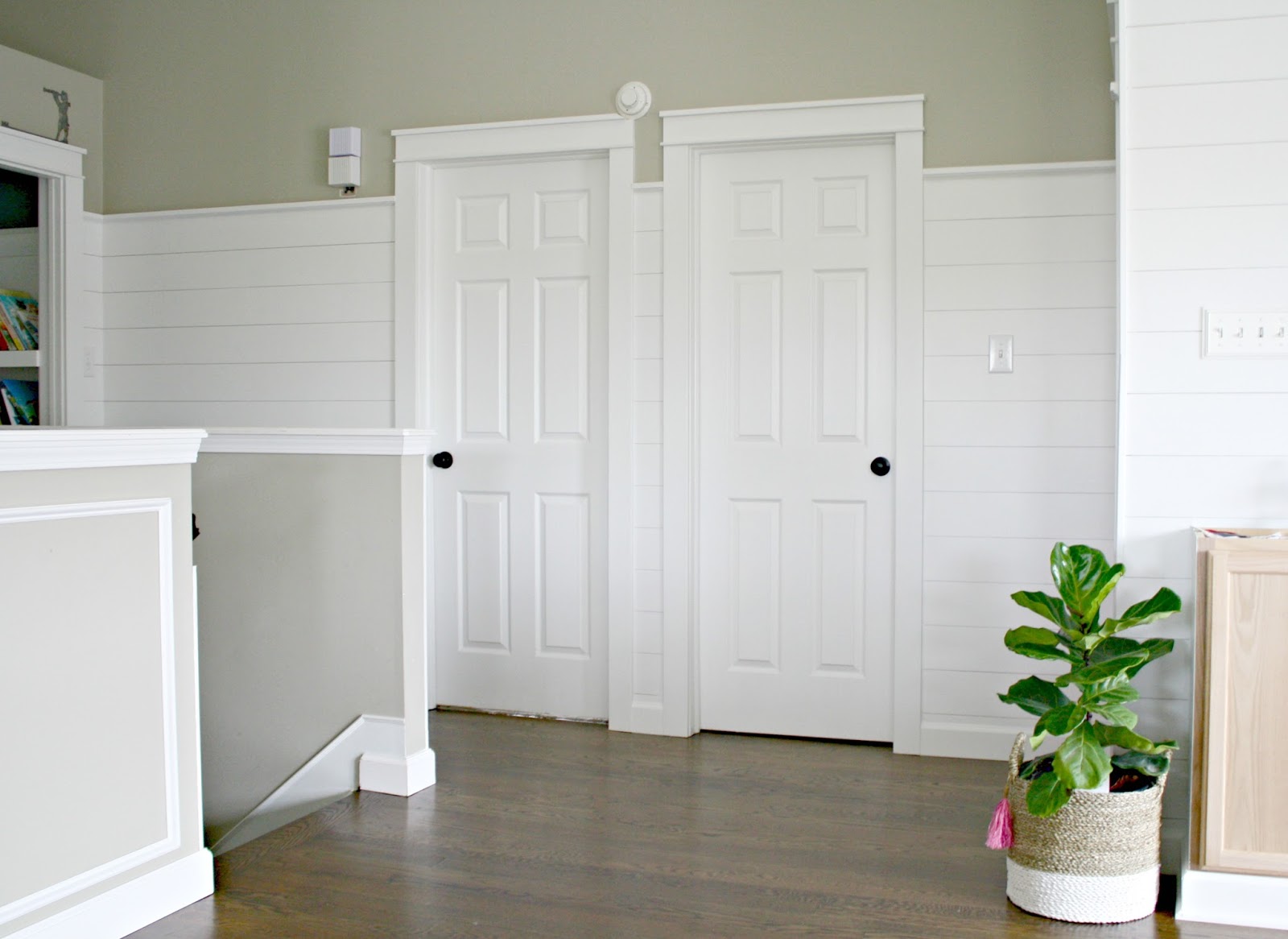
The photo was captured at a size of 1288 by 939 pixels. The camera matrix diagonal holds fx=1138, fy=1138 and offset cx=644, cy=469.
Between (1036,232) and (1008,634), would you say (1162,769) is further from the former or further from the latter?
(1036,232)

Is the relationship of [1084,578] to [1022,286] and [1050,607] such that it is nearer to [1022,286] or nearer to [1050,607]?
[1050,607]

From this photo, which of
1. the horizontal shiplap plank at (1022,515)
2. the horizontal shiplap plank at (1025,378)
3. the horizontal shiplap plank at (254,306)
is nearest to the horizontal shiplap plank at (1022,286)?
the horizontal shiplap plank at (1025,378)

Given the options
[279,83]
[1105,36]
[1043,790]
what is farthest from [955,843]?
[279,83]

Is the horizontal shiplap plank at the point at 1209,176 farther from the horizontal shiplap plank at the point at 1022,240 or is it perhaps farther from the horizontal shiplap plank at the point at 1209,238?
the horizontal shiplap plank at the point at 1022,240

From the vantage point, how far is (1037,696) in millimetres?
2373

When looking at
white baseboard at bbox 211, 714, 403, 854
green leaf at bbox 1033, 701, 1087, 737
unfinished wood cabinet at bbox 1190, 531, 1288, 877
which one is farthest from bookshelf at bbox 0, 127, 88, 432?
unfinished wood cabinet at bbox 1190, 531, 1288, 877

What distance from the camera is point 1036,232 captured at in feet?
10.9

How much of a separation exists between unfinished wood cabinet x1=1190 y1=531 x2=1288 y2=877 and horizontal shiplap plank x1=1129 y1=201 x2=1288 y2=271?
1.99 ft

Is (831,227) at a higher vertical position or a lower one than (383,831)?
higher

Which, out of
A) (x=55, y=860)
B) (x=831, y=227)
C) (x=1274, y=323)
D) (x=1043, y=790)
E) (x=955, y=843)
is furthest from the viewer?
(x=831, y=227)

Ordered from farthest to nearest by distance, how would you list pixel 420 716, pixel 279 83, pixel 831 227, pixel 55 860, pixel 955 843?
1. pixel 279 83
2. pixel 831 227
3. pixel 420 716
4. pixel 955 843
5. pixel 55 860

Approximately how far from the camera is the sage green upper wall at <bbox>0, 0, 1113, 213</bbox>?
3334 millimetres

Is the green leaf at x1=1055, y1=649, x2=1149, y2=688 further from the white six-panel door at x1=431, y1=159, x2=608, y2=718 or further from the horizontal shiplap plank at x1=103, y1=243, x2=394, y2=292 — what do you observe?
the horizontal shiplap plank at x1=103, y1=243, x2=394, y2=292

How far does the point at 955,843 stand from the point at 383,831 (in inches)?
53.8
